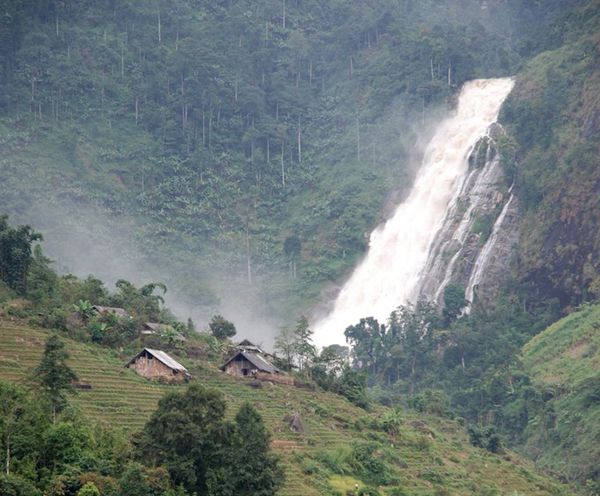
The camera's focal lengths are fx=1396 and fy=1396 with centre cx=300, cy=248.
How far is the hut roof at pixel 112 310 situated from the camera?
71.1m

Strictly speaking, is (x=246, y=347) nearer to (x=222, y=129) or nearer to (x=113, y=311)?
(x=113, y=311)

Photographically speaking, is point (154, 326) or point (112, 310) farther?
point (154, 326)

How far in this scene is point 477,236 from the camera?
10700cm

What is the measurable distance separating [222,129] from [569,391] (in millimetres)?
60172

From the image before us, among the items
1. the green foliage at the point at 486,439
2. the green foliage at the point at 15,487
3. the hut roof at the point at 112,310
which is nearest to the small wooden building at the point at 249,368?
the hut roof at the point at 112,310

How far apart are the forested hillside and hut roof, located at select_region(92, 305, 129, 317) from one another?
1411 inches

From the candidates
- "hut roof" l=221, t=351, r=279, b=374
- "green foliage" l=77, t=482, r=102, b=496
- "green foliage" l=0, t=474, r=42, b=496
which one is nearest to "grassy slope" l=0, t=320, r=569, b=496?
"hut roof" l=221, t=351, r=279, b=374

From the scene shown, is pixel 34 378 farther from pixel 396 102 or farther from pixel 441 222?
pixel 396 102


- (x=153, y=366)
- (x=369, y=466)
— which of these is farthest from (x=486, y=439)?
(x=153, y=366)

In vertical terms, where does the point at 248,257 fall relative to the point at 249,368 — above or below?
above

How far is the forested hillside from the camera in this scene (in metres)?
117

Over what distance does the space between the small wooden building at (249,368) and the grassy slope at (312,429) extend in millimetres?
976

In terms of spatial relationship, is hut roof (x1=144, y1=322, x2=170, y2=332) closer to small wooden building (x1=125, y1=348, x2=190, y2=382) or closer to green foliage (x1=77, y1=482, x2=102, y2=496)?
small wooden building (x1=125, y1=348, x2=190, y2=382)

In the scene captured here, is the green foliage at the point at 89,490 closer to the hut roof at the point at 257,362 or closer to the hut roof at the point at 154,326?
the hut roof at the point at 257,362
